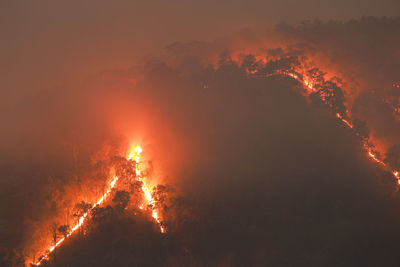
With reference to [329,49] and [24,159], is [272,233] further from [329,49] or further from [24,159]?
[329,49]

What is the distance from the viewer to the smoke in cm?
1027

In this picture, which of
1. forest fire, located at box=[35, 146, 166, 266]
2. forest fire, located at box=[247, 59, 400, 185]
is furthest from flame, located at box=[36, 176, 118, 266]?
forest fire, located at box=[247, 59, 400, 185]

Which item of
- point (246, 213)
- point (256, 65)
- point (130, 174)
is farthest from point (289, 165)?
point (256, 65)

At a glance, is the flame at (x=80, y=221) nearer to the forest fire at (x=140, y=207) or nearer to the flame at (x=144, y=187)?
the forest fire at (x=140, y=207)

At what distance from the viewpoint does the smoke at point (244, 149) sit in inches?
404

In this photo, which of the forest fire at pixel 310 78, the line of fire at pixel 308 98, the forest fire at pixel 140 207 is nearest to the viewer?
the forest fire at pixel 140 207

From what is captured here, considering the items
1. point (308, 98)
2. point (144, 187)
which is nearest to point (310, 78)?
point (308, 98)

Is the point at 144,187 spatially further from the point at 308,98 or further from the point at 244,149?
the point at 308,98

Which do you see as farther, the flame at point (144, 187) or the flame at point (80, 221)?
the flame at point (144, 187)

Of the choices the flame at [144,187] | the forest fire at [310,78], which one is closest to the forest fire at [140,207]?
the flame at [144,187]

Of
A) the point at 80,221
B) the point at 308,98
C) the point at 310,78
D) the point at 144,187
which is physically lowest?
the point at 80,221

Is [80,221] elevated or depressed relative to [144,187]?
depressed

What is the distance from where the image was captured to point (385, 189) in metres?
11.7

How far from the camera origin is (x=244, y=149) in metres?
14.3
